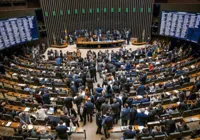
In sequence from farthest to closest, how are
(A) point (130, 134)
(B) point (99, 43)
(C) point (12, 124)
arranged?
(B) point (99, 43)
(C) point (12, 124)
(A) point (130, 134)

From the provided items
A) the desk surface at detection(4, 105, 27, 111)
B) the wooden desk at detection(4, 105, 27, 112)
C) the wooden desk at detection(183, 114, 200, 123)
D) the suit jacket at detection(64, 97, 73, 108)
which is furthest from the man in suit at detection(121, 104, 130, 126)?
the wooden desk at detection(4, 105, 27, 112)

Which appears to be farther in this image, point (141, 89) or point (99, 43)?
point (99, 43)

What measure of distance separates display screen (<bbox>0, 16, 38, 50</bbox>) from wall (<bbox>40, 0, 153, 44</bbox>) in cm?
251

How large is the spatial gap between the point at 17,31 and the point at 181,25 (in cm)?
1336

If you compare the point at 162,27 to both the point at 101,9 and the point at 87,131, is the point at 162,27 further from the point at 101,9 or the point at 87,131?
the point at 87,131

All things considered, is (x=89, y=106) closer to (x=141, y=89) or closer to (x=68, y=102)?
(x=68, y=102)

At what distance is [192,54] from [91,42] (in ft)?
29.8

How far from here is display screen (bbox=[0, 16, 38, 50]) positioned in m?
15.2

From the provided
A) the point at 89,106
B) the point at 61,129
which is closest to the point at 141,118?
the point at 89,106

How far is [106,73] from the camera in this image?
1198cm

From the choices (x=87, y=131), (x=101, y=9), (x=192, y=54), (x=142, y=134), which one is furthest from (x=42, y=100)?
(x=101, y=9)

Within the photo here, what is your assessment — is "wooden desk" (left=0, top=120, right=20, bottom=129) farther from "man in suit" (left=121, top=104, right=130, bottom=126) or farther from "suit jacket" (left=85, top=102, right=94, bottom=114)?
"man in suit" (left=121, top=104, right=130, bottom=126)

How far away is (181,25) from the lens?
15398 millimetres

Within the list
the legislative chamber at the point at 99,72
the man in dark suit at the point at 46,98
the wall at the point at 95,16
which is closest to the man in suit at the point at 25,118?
the legislative chamber at the point at 99,72
